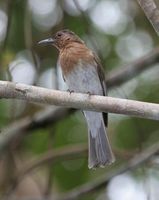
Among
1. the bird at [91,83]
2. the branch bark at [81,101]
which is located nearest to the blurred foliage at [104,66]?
the bird at [91,83]

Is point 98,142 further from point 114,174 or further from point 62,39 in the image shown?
point 62,39

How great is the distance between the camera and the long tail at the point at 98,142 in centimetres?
454

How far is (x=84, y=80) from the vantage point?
4656 mm

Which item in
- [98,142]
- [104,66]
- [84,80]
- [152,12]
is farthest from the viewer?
[104,66]

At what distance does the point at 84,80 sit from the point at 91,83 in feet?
0.17

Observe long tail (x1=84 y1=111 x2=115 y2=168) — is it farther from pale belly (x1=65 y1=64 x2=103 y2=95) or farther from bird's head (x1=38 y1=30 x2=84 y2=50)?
bird's head (x1=38 y1=30 x2=84 y2=50)

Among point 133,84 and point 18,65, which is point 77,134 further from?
point 18,65

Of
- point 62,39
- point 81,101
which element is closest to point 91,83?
point 62,39

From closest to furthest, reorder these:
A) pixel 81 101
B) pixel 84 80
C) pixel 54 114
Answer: pixel 81 101, pixel 84 80, pixel 54 114

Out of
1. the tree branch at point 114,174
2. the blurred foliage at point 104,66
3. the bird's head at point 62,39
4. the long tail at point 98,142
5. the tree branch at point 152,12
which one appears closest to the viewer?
the tree branch at point 152,12

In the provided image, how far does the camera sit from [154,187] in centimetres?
635

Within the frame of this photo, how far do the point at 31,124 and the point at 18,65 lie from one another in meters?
0.48

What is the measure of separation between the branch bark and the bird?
2.95 feet

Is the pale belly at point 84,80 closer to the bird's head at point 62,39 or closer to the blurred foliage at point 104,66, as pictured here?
the bird's head at point 62,39
